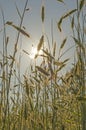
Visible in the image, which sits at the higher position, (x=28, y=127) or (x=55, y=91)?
(x=55, y=91)

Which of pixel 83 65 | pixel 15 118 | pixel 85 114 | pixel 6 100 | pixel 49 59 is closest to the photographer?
pixel 85 114

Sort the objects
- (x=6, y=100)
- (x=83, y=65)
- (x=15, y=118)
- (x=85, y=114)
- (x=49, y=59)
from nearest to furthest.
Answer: (x=85, y=114) → (x=83, y=65) → (x=6, y=100) → (x=49, y=59) → (x=15, y=118)

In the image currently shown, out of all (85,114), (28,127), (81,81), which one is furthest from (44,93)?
(85,114)

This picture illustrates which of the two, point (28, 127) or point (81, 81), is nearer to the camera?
point (81, 81)

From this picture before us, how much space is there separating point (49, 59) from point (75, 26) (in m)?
0.25

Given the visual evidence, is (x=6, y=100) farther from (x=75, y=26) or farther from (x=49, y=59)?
(x=75, y=26)

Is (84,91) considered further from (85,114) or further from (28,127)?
(28,127)

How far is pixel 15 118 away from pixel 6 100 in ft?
1.97

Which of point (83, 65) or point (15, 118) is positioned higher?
point (83, 65)

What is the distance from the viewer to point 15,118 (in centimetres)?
212

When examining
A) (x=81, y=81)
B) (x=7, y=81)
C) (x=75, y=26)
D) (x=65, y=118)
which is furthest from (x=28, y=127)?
(x=75, y=26)

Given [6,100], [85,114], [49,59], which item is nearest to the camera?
[85,114]

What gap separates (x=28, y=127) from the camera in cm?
176

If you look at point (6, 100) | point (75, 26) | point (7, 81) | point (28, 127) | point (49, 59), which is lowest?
point (28, 127)
